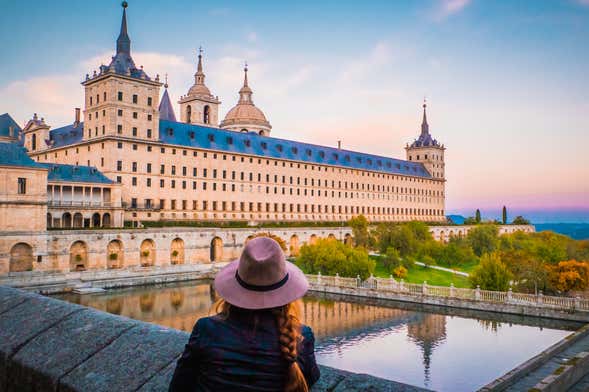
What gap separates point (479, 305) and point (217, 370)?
34075 millimetres

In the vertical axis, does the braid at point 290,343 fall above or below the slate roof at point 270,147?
below

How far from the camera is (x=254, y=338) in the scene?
2613 mm

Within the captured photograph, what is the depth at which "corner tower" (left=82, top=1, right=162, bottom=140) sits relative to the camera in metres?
51.4

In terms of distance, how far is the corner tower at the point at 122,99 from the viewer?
51406mm

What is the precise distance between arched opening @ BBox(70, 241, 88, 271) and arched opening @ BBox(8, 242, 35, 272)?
346 cm

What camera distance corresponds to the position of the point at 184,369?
262cm

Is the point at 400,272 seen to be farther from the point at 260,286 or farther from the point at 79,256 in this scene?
the point at 260,286

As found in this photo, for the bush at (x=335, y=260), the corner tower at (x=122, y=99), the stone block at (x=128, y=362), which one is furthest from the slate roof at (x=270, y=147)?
the stone block at (x=128, y=362)

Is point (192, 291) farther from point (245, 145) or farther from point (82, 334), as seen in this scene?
point (82, 334)

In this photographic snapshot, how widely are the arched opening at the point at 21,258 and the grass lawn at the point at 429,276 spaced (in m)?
29.0

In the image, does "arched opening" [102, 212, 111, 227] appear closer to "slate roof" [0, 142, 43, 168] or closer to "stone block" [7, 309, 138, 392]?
"slate roof" [0, 142, 43, 168]

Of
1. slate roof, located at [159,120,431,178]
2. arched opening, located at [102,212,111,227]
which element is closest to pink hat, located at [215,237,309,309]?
arched opening, located at [102,212,111,227]

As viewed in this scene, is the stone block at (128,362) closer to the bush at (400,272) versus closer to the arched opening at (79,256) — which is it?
the arched opening at (79,256)

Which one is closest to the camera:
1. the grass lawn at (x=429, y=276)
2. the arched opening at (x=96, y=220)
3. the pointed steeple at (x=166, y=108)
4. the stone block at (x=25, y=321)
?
the stone block at (x=25, y=321)
